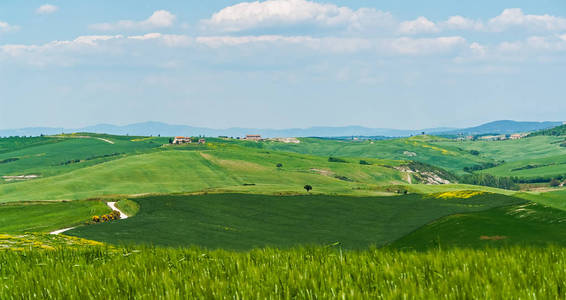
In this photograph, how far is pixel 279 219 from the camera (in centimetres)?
9700

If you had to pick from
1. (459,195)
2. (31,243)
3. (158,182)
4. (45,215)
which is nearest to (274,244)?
(45,215)

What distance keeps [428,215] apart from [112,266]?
330ft

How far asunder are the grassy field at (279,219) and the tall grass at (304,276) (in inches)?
1956

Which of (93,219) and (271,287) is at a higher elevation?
(271,287)

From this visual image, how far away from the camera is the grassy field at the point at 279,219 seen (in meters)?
69.5

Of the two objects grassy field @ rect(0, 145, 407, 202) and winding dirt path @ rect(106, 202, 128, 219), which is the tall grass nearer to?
winding dirt path @ rect(106, 202, 128, 219)

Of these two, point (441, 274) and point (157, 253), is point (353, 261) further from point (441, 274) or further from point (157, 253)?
point (157, 253)

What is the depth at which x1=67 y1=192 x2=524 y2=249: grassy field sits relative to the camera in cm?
6948

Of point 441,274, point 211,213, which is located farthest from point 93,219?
point 441,274

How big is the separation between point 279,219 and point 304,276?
296 feet

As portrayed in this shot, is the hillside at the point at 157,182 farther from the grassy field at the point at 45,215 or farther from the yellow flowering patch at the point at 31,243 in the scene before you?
the yellow flowering patch at the point at 31,243

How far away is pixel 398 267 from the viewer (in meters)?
8.17

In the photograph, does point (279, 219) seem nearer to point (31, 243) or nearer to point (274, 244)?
point (274, 244)

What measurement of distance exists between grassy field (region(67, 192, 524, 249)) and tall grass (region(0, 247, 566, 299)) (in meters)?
49.7
